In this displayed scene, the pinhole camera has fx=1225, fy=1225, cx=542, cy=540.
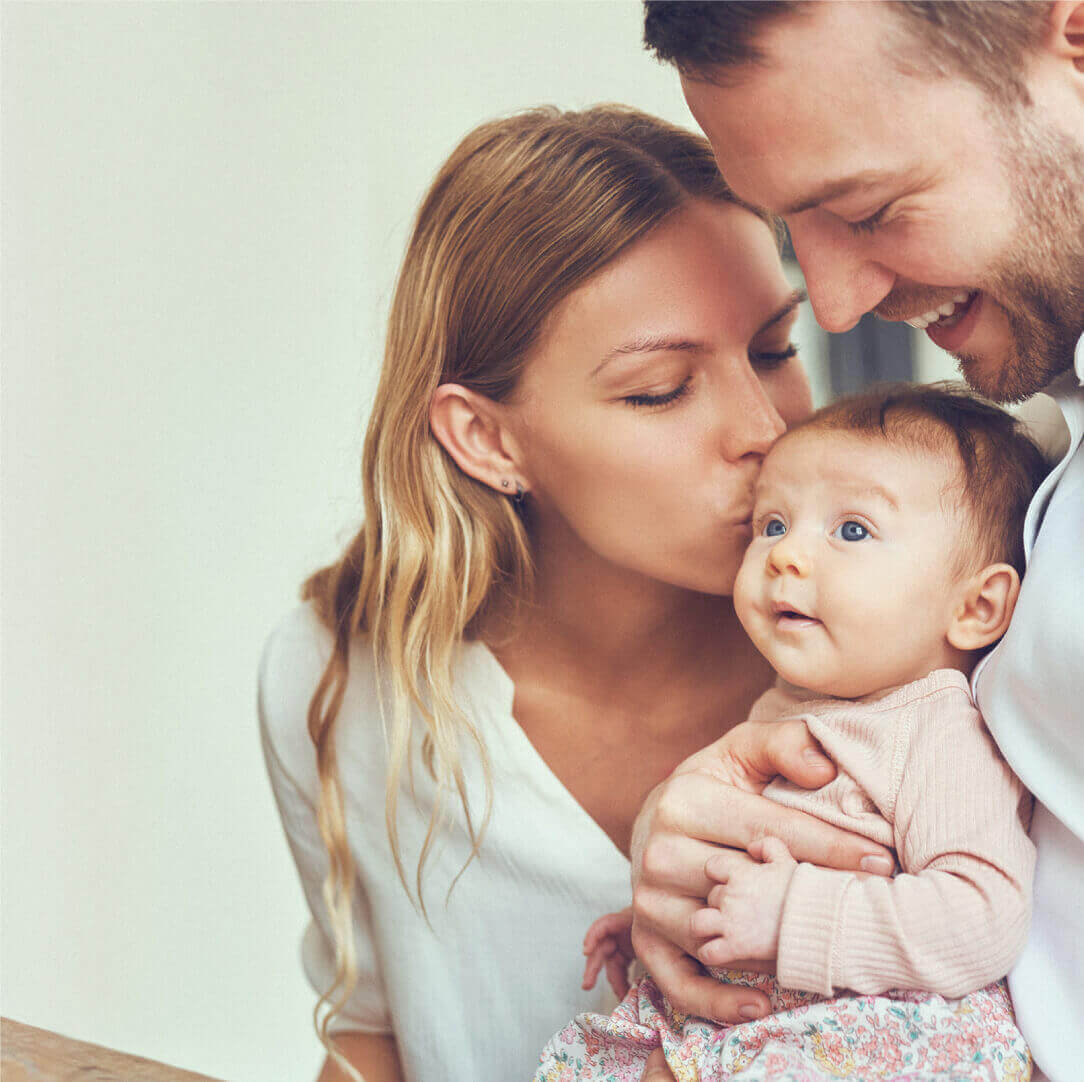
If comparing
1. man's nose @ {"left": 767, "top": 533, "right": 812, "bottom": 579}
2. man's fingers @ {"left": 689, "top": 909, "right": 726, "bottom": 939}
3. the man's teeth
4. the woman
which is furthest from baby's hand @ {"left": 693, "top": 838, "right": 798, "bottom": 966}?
the man's teeth

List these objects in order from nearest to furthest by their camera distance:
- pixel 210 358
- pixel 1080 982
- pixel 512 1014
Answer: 1. pixel 1080 982
2. pixel 512 1014
3. pixel 210 358

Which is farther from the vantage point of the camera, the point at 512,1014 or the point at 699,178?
the point at 512,1014

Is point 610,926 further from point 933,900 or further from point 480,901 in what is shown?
point 933,900

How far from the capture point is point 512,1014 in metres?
1.54

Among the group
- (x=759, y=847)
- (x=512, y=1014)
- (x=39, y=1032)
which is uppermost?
(x=759, y=847)

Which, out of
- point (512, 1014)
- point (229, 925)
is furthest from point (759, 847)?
point (229, 925)

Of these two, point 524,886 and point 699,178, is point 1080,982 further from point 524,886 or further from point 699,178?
point 699,178

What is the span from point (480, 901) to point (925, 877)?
76cm

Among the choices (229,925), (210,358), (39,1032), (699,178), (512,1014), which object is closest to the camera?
(39,1032)

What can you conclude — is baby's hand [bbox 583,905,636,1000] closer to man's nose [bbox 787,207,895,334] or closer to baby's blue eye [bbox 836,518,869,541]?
baby's blue eye [bbox 836,518,869,541]

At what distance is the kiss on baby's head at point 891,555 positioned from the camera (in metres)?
1.03

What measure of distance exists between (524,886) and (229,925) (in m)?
1.38

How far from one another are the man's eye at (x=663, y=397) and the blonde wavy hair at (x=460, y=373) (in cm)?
14

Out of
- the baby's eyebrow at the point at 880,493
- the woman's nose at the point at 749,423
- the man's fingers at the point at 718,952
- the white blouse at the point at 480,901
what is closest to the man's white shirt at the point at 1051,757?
the baby's eyebrow at the point at 880,493
